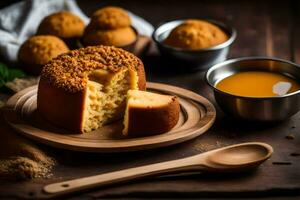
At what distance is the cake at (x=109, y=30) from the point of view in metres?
2.86

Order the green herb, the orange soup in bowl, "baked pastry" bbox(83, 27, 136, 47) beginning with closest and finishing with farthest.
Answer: the orange soup in bowl < the green herb < "baked pastry" bbox(83, 27, 136, 47)

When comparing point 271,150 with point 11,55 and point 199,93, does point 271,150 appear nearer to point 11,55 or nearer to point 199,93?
point 199,93

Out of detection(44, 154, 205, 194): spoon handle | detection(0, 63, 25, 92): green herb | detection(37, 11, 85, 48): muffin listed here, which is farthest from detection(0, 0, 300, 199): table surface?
detection(0, 63, 25, 92): green herb

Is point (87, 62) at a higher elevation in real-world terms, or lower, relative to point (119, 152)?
higher

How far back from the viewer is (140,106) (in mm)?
2158

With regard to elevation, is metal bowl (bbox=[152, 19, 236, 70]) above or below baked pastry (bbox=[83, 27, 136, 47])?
below

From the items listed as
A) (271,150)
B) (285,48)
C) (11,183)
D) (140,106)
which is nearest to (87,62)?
(140,106)

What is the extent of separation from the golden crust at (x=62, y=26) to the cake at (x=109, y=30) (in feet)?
0.27

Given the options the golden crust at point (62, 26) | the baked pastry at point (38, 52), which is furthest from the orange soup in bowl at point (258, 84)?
the golden crust at point (62, 26)

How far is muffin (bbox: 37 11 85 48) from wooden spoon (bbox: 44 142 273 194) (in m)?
1.16

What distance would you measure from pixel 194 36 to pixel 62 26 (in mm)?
624

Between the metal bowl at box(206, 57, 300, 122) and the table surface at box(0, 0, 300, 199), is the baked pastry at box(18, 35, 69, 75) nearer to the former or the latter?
the table surface at box(0, 0, 300, 199)

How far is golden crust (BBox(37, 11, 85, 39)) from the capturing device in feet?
9.68

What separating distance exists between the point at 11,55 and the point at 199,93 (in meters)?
0.91
